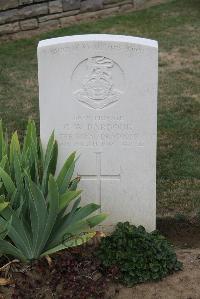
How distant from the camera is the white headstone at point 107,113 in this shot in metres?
4.17

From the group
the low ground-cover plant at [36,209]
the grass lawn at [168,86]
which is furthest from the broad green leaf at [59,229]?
the grass lawn at [168,86]

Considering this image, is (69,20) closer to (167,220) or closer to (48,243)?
(167,220)

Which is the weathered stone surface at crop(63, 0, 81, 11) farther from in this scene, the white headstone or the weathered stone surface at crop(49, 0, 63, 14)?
the white headstone

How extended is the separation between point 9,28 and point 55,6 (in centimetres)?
79

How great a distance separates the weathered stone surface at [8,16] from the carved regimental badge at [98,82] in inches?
211

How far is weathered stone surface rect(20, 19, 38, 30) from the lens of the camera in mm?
9516

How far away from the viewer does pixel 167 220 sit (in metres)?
4.98

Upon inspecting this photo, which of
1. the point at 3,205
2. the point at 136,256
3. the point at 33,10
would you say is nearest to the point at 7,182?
the point at 3,205

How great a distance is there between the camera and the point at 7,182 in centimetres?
390

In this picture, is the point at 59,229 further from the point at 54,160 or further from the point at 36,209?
the point at 54,160

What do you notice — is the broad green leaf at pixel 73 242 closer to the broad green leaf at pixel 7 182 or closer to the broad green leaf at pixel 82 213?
the broad green leaf at pixel 82 213

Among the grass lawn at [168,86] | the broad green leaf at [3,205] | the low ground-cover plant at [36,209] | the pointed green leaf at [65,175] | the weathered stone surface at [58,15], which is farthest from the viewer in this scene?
the weathered stone surface at [58,15]

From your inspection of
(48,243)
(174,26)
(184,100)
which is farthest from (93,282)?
(174,26)

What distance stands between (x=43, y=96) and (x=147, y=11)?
260 inches
